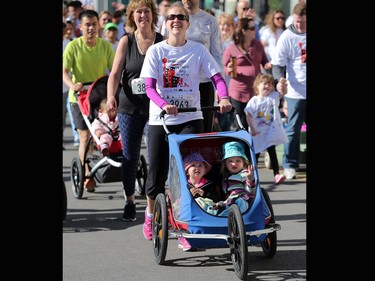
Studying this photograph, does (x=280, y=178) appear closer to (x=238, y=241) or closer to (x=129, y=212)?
(x=129, y=212)

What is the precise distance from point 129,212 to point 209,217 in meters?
2.42

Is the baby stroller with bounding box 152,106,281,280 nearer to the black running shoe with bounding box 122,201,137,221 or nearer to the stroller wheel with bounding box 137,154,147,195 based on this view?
the black running shoe with bounding box 122,201,137,221

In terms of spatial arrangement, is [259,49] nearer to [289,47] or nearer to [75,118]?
[289,47]

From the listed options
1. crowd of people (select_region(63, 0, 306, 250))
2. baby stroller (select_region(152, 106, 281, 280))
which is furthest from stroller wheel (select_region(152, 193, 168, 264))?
crowd of people (select_region(63, 0, 306, 250))

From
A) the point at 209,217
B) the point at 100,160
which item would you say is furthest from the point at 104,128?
the point at 209,217

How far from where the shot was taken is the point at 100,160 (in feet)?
37.2

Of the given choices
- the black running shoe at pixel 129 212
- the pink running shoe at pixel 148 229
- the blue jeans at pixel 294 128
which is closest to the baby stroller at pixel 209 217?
the pink running shoe at pixel 148 229

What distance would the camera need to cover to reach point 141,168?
11078 mm

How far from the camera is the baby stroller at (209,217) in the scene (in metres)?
7.10

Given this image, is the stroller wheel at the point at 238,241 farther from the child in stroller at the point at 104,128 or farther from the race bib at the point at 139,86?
the child in stroller at the point at 104,128

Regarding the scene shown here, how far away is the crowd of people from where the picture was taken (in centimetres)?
810
